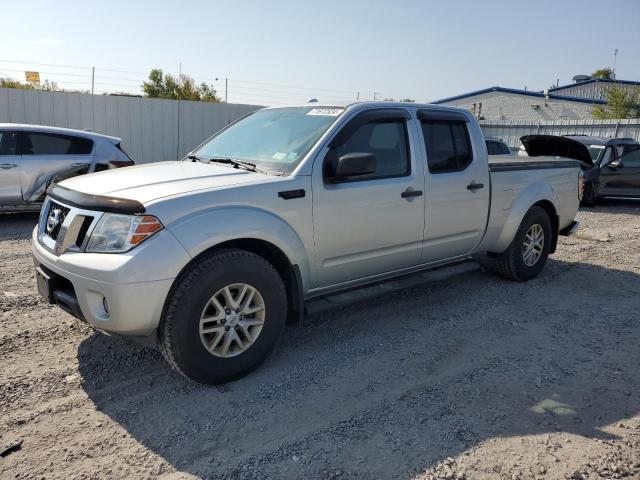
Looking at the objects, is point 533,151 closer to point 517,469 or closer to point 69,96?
point 517,469

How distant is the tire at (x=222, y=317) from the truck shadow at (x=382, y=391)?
0.19 m

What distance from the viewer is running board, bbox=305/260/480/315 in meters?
4.15

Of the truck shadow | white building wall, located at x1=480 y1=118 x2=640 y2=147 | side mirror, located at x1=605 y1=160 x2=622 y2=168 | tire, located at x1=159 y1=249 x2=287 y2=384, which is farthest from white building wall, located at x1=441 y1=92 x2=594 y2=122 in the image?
tire, located at x1=159 y1=249 x2=287 y2=384

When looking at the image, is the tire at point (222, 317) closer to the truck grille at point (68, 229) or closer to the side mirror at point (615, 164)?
the truck grille at point (68, 229)

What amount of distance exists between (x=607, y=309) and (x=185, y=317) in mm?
4231

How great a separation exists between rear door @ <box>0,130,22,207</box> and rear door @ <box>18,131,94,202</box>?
0.27 ft

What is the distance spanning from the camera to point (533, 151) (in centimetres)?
929

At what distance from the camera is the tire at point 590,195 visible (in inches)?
492

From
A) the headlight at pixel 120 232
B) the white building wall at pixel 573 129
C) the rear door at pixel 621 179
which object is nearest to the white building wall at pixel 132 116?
the rear door at pixel 621 179

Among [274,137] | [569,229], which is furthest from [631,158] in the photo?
[274,137]

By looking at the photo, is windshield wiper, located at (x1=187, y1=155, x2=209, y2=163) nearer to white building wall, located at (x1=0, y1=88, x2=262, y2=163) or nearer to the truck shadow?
A: the truck shadow

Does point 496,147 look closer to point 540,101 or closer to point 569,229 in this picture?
point 569,229

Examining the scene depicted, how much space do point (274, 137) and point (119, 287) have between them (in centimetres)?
191

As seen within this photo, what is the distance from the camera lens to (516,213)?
577cm
